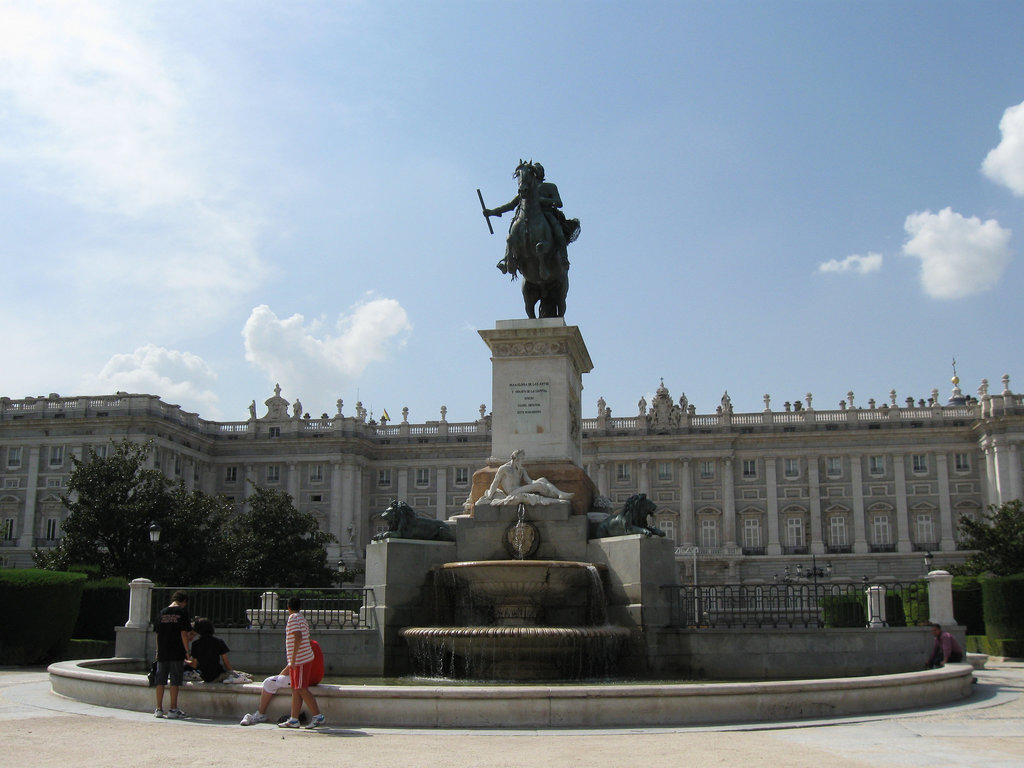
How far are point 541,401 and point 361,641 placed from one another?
201 inches

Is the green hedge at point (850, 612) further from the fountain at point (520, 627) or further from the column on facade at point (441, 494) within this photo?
the column on facade at point (441, 494)

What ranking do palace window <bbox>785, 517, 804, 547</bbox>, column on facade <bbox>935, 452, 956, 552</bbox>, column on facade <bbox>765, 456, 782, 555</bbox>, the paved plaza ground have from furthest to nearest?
palace window <bbox>785, 517, 804, 547</bbox> < column on facade <bbox>765, 456, 782, 555</bbox> < column on facade <bbox>935, 452, 956, 552</bbox> < the paved plaza ground

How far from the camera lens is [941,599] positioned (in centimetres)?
1959

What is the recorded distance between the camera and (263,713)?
12.0 m

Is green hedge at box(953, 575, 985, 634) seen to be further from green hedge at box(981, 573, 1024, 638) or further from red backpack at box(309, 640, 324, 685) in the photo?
red backpack at box(309, 640, 324, 685)

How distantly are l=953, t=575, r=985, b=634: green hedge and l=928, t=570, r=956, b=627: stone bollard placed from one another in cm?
2222

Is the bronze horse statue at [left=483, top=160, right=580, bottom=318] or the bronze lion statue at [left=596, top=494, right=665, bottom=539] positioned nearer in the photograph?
the bronze lion statue at [left=596, top=494, right=665, bottom=539]

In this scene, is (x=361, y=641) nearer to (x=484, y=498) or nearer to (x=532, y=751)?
(x=484, y=498)

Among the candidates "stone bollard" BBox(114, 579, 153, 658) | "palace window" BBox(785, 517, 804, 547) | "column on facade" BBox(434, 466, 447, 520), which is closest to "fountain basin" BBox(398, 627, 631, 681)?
"stone bollard" BBox(114, 579, 153, 658)

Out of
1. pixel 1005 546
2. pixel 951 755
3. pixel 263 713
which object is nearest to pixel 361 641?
pixel 263 713

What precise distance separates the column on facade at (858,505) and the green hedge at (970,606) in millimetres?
51733

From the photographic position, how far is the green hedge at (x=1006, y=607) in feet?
107

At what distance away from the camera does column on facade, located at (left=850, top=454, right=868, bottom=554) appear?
299 ft

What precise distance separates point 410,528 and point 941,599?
9.69 m
